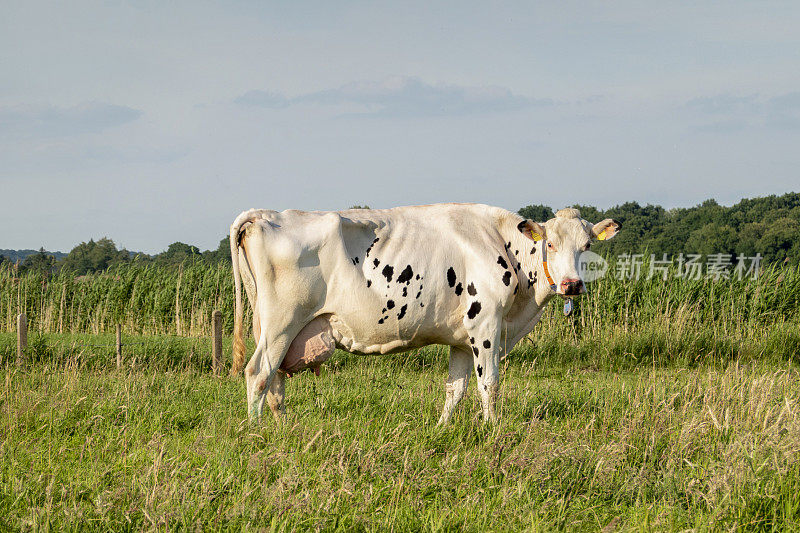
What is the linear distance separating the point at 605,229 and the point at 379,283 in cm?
245

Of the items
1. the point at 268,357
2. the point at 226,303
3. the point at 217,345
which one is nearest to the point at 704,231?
the point at 226,303

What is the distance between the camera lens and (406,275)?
6809 millimetres

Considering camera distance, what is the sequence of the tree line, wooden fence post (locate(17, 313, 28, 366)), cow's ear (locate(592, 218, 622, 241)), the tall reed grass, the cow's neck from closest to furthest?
the cow's neck < cow's ear (locate(592, 218, 622, 241)) < wooden fence post (locate(17, 313, 28, 366)) < the tall reed grass < the tree line

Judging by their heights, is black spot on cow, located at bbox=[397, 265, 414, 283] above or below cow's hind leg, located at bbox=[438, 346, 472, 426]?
above

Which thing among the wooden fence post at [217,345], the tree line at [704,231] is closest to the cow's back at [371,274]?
the wooden fence post at [217,345]

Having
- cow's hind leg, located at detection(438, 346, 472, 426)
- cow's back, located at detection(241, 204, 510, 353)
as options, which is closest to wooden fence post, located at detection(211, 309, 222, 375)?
cow's back, located at detection(241, 204, 510, 353)

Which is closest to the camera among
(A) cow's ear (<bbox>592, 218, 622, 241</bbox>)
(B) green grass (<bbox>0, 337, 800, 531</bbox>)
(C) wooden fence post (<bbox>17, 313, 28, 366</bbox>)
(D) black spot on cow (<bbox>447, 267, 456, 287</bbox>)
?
(B) green grass (<bbox>0, 337, 800, 531</bbox>)

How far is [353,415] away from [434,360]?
19.1 feet

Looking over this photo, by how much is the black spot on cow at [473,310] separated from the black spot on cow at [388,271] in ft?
2.74

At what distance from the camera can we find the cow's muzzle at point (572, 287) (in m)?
6.73

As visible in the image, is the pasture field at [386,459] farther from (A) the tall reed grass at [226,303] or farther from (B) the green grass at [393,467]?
(A) the tall reed grass at [226,303]

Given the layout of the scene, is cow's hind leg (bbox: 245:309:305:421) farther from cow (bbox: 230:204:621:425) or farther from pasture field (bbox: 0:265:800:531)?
pasture field (bbox: 0:265:800:531)

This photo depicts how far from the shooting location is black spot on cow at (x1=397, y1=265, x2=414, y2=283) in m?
6.80

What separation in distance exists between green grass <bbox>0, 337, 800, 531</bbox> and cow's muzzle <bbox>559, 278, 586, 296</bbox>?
3.57ft
